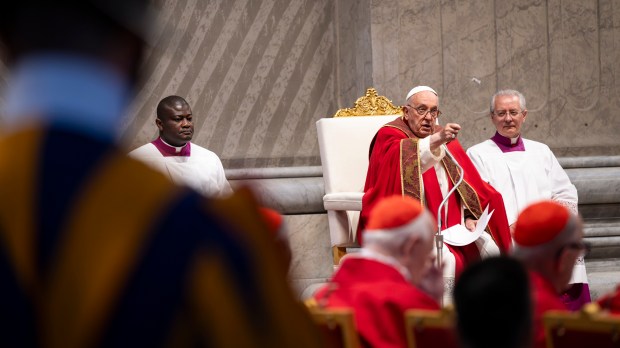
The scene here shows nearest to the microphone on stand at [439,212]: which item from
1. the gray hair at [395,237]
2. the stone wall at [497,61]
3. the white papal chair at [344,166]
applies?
the white papal chair at [344,166]

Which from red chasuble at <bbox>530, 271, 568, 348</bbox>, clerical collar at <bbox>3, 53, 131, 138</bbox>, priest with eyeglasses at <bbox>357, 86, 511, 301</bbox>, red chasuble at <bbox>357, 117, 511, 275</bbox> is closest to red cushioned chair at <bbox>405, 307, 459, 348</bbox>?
red chasuble at <bbox>530, 271, 568, 348</bbox>

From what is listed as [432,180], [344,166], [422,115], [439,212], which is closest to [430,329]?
[439,212]

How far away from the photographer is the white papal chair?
7691 mm

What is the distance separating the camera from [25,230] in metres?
0.87

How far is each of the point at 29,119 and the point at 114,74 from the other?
0.28 feet

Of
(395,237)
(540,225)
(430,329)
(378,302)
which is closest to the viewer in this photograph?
(430,329)

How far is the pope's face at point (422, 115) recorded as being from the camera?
296 inches

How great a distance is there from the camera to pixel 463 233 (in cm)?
701

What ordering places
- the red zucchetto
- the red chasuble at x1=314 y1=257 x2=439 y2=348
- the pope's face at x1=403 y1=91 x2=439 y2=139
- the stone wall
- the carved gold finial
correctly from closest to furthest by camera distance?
the red chasuble at x1=314 y1=257 x2=439 y2=348 < the red zucchetto < the pope's face at x1=403 y1=91 x2=439 y2=139 < the carved gold finial < the stone wall

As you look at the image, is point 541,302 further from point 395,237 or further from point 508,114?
point 508,114

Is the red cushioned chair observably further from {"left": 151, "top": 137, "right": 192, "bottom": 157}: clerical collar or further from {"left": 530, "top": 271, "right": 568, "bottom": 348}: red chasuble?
{"left": 151, "top": 137, "right": 192, "bottom": 157}: clerical collar

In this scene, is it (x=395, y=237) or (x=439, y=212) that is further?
(x=439, y=212)

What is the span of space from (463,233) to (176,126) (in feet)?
7.44

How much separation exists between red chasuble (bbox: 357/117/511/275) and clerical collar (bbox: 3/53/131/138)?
243 inches
